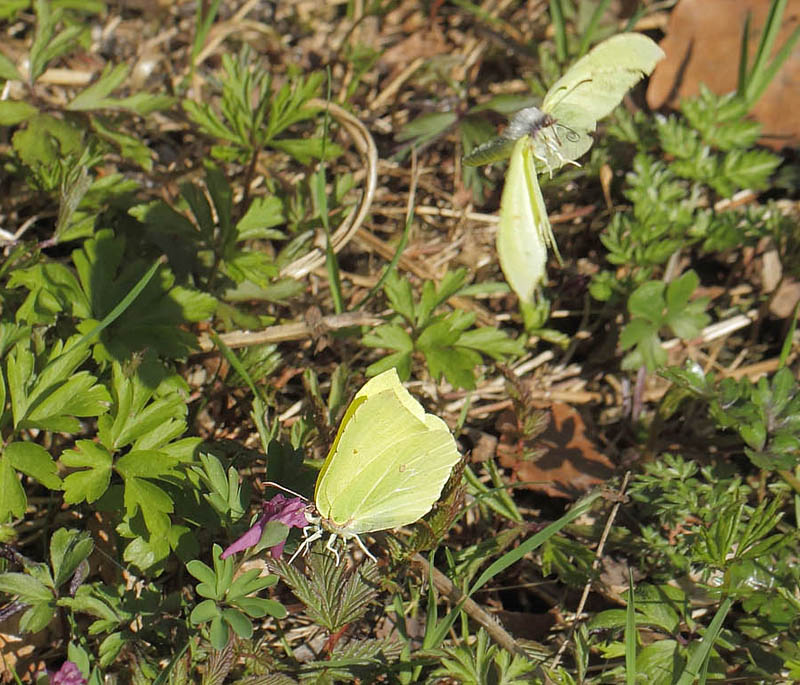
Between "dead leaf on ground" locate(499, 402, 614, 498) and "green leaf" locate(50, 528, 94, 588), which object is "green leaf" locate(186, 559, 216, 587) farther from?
"dead leaf on ground" locate(499, 402, 614, 498)

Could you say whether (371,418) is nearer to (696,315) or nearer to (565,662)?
(565,662)

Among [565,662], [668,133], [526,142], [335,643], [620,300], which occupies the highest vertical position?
[526,142]

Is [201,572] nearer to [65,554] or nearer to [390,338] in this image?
[65,554]

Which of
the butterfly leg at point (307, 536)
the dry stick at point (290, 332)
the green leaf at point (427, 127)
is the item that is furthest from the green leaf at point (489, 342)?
the green leaf at point (427, 127)

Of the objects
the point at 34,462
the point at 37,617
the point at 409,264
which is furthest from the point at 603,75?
the point at 37,617

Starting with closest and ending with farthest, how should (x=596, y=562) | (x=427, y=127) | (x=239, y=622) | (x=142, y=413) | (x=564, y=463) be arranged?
(x=239, y=622) < (x=142, y=413) < (x=596, y=562) < (x=564, y=463) < (x=427, y=127)

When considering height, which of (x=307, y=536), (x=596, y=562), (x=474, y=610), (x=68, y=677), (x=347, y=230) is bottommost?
(x=596, y=562)

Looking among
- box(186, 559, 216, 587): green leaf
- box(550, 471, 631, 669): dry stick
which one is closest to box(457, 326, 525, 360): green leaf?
box(550, 471, 631, 669): dry stick

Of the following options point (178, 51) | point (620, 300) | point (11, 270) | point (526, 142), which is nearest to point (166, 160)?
point (178, 51)
